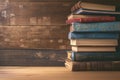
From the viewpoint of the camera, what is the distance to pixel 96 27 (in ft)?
9.16

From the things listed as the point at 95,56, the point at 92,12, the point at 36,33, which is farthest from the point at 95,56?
the point at 36,33

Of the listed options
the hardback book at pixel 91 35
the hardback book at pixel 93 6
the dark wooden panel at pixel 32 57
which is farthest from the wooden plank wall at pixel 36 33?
the hardback book at pixel 91 35

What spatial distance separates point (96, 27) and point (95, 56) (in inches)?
9.1

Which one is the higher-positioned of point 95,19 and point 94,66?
point 95,19

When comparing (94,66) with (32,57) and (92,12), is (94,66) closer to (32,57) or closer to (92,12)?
(92,12)

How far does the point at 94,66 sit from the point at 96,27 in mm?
313

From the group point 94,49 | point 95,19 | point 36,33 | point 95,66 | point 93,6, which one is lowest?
point 95,66

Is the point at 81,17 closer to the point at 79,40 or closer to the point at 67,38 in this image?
the point at 79,40

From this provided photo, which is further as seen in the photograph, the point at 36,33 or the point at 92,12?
the point at 36,33

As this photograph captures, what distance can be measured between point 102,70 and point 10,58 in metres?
0.94

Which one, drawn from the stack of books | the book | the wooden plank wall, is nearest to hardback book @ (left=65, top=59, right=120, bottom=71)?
the stack of books

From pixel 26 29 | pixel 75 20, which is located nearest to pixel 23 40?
pixel 26 29

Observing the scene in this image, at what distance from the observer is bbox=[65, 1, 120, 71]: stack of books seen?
2762 millimetres

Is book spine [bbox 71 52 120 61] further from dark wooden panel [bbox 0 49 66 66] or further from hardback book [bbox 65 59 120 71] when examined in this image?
dark wooden panel [bbox 0 49 66 66]
